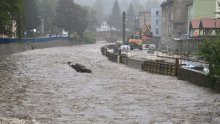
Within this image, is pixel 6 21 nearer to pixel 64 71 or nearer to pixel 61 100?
pixel 64 71

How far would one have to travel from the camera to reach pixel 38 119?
23812 millimetres

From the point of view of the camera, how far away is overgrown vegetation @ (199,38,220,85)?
1318 inches

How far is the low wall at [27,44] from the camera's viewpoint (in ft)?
286

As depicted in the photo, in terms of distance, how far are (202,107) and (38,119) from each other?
414 inches

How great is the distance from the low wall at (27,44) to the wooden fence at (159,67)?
3113 centimetres

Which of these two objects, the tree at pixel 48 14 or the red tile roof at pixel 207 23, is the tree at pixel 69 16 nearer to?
the tree at pixel 48 14

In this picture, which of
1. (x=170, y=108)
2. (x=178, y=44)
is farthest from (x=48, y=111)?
(x=178, y=44)

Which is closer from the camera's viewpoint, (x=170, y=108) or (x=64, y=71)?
(x=170, y=108)

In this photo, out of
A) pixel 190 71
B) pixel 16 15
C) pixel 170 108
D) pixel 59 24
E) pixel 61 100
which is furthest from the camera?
pixel 59 24

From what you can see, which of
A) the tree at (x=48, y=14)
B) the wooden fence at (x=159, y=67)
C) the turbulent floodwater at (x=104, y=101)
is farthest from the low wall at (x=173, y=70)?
the tree at (x=48, y=14)

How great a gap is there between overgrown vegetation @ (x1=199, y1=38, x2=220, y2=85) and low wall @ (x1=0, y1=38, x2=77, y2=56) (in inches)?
2041

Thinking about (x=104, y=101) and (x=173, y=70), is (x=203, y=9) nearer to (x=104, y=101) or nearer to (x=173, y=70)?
(x=173, y=70)

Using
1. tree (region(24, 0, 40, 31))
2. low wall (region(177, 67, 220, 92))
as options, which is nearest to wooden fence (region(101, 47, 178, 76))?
low wall (region(177, 67, 220, 92))

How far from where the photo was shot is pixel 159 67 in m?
56.7
